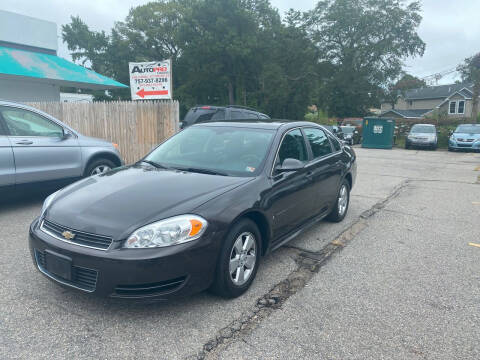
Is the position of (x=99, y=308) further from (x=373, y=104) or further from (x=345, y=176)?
(x=373, y=104)

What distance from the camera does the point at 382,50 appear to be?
47.8 metres

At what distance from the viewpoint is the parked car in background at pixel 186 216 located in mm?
2777

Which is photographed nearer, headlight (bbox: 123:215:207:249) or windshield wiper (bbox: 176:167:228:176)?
headlight (bbox: 123:215:207:249)

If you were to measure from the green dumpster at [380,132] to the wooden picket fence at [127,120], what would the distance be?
1494 cm

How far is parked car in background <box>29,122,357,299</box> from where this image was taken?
2.78 m

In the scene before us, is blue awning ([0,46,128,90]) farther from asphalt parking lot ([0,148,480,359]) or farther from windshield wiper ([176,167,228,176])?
windshield wiper ([176,167,228,176])

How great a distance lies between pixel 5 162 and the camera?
18.1ft

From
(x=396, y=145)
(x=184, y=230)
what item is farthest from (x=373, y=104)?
(x=184, y=230)

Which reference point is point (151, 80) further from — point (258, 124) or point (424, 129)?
point (424, 129)

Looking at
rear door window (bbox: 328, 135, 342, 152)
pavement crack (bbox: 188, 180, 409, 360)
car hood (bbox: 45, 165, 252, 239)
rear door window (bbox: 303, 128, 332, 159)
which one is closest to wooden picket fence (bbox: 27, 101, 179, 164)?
rear door window (bbox: 328, 135, 342, 152)

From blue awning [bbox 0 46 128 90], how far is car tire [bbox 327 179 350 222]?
1268 centimetres

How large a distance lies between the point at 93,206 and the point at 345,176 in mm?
3873

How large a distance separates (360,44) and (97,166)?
48833 mm

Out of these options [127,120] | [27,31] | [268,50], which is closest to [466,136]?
[127,120]
